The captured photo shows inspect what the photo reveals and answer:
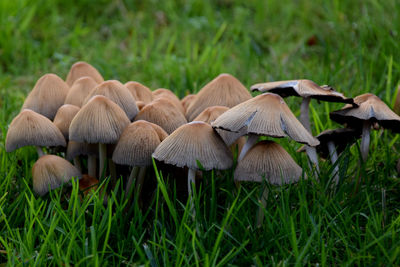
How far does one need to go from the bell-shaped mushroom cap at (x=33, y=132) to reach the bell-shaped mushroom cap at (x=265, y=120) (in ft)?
2.27

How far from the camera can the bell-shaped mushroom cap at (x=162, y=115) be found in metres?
1.91

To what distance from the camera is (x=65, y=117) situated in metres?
1.95

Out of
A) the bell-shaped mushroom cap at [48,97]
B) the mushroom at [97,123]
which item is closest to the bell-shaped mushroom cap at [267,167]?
the mushroom at [97,123]

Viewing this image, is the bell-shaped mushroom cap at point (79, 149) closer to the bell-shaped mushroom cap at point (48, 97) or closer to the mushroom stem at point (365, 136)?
the bell-shaped mushroom cap at point (48, 97)

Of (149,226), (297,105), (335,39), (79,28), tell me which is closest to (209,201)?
(149,226)

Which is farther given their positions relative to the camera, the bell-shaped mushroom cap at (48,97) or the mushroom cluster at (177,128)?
the bell-shaped mushroom cap at (48,97)

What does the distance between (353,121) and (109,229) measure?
1.16 metres

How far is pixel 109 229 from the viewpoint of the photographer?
1.59 meters

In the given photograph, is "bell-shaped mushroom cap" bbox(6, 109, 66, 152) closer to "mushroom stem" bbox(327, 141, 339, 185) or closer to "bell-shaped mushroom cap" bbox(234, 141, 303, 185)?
"bell-shaped mushroom cap" bbox(234, 141, 303, 185)

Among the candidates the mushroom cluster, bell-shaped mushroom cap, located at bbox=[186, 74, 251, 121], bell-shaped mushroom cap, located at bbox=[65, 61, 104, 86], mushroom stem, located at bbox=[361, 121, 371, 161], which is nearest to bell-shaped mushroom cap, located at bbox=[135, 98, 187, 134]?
the mushroom cluster

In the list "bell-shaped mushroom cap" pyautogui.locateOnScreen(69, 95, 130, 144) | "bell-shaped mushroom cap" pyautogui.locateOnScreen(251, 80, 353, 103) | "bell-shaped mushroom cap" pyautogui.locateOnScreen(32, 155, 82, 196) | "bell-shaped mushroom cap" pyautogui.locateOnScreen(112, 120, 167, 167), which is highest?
"bell-shaped mushroom cap" pyautogui.locateOnScreen(251, 80, 353, 103)

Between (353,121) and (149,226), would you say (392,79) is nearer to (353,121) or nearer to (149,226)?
(353,121)

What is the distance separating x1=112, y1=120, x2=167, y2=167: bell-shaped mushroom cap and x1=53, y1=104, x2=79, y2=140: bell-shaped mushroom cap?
11.9 inches

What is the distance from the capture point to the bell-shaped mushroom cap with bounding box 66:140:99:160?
6.55 ft
